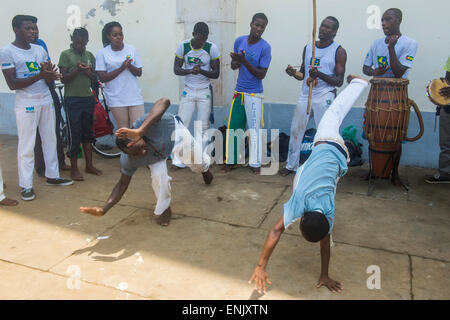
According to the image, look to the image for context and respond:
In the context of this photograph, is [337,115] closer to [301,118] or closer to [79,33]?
[301,118]

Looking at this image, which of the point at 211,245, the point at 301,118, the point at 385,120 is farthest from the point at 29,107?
the point at 385,120

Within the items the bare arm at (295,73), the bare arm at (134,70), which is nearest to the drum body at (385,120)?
the bare arm at (295,73)

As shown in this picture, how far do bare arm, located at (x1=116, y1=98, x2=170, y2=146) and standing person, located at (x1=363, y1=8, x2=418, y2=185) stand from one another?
283 centimetres

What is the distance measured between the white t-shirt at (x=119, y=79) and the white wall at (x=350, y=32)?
1.96 m

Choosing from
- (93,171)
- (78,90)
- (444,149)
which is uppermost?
(78,90)

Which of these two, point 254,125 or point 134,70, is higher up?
point 134,70

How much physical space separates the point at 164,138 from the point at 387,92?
8.65 ft

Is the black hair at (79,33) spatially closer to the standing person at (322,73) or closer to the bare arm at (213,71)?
the bare arm at (213,71)

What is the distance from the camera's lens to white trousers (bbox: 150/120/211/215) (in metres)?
4.01

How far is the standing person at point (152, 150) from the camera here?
361 cm

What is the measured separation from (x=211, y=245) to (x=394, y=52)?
318 centimetres

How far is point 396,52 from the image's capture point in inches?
198
